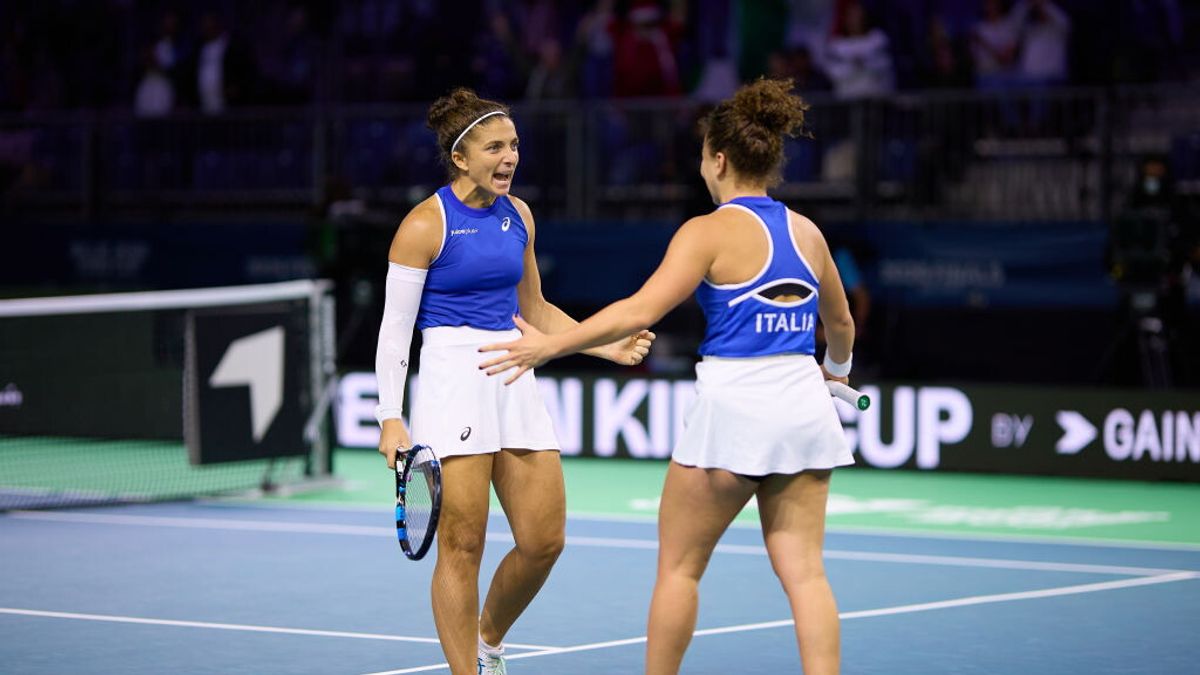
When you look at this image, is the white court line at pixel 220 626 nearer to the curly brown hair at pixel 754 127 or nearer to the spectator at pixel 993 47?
the curly brown hair at pixel 754 127

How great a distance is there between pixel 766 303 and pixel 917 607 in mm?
3713

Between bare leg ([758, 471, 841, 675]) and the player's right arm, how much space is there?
51.0 inches

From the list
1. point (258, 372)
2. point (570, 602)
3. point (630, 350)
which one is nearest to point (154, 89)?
point (258, 372)

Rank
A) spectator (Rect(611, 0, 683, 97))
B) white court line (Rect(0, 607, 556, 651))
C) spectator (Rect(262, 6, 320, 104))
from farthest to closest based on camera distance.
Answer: spectator (Rect(262, 6, 320, 104)) < spectator (Rect(611, 0, 683, 97)) < white court line (Rect(0, 607, 556, 651))

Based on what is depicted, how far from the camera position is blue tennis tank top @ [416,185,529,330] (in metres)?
6.77

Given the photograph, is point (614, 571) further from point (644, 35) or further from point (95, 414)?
point (644, 35)

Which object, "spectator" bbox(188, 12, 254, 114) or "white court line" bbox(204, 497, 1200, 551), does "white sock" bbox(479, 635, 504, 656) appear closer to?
"white court line" bbox(204, 497, 1200, 551)

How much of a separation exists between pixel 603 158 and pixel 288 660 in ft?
34.2

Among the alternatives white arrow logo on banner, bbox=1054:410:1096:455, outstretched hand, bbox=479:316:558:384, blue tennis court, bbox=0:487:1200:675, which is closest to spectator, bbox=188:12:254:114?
blue tennis court, bbox=0:487:1200:675

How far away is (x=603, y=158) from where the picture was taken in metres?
18.0

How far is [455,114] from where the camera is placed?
6.87 metres

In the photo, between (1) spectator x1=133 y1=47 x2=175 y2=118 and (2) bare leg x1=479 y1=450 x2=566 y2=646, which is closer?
(2) bare leg x1=479 y1=450 x2=566 y2=646

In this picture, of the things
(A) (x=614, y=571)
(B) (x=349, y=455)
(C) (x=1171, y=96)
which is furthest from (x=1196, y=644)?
(B) (x=349, y=455)

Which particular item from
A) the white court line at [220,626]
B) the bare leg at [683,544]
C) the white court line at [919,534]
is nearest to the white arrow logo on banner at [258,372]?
the white court line at [919,534]
